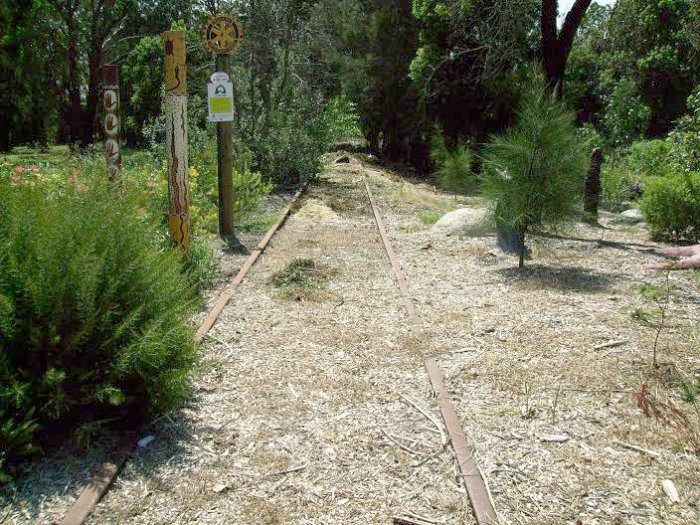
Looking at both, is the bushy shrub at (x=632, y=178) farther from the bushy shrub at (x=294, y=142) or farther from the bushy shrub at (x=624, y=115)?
the bushy shrub at (x=624, y=115)

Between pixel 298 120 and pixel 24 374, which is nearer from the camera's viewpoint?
pixel 24 374

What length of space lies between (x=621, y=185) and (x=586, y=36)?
22.3m

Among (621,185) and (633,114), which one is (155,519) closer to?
(621,185)

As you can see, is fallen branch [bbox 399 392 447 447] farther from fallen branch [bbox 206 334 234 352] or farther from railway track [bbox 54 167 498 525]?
fallen branch [bbox 206 334 234 352]

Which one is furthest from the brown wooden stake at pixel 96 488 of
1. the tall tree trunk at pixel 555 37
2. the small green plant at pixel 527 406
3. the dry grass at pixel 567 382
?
the tall tree trunk at pixel 555 37

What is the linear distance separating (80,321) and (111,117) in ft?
10.2

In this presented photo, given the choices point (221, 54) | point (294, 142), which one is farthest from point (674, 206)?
point (294, 142)

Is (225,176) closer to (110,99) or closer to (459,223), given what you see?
(110,99)

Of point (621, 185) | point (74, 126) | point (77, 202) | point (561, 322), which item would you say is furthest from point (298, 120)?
point (74, 126)

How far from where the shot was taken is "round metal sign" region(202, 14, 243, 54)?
8711 mm

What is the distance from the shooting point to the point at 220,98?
8758 mm

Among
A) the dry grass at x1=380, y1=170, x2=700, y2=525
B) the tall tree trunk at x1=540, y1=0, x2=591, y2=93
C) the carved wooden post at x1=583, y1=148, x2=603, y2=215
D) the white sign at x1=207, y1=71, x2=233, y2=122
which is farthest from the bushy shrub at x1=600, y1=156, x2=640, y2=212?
the white sign at x1=207, y1=71, x2=233, y2=122

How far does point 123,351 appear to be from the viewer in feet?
11.5

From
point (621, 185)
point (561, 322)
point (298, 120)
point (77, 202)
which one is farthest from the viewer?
point (298, 120)
